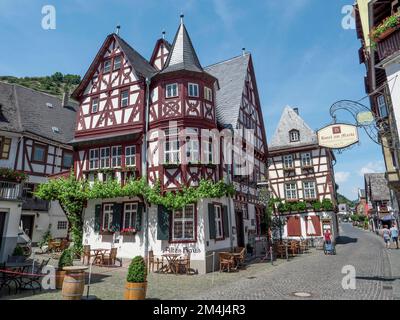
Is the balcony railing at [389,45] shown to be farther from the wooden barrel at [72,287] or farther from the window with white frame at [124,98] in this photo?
the wooden barrel at [72,287]

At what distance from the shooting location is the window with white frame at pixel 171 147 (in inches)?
614

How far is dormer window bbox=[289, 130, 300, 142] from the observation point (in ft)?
107

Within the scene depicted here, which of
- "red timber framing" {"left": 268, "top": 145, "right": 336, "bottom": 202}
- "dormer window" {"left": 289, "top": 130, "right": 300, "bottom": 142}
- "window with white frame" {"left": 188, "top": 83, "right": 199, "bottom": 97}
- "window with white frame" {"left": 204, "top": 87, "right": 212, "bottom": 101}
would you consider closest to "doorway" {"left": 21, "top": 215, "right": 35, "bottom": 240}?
"window with white frame" {"left": 188, "top": 83, "right": 199, "bottom": 97}

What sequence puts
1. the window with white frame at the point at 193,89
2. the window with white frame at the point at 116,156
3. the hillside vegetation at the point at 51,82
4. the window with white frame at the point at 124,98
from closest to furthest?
the window with white frame at the point at 193,89 < the window with white frame at the point at 116,156 < the window with white frame at the point at 124,98 < the hillside vegetation at the point at 51,82

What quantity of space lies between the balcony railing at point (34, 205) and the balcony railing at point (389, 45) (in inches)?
1051

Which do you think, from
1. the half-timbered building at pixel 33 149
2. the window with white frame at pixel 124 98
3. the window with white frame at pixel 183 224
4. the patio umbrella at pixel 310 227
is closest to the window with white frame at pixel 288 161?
the patio umbrella at pixel 310 227

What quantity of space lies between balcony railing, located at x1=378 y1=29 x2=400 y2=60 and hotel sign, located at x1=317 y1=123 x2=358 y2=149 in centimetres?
435

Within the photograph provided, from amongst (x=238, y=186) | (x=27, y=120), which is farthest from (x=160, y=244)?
(x=27, y=120)

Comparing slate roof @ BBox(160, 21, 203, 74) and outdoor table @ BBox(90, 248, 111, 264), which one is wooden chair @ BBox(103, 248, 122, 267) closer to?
outdoor table @ BBox(90, 248, 111, 264)

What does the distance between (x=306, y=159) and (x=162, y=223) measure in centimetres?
2132

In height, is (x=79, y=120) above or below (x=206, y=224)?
above
